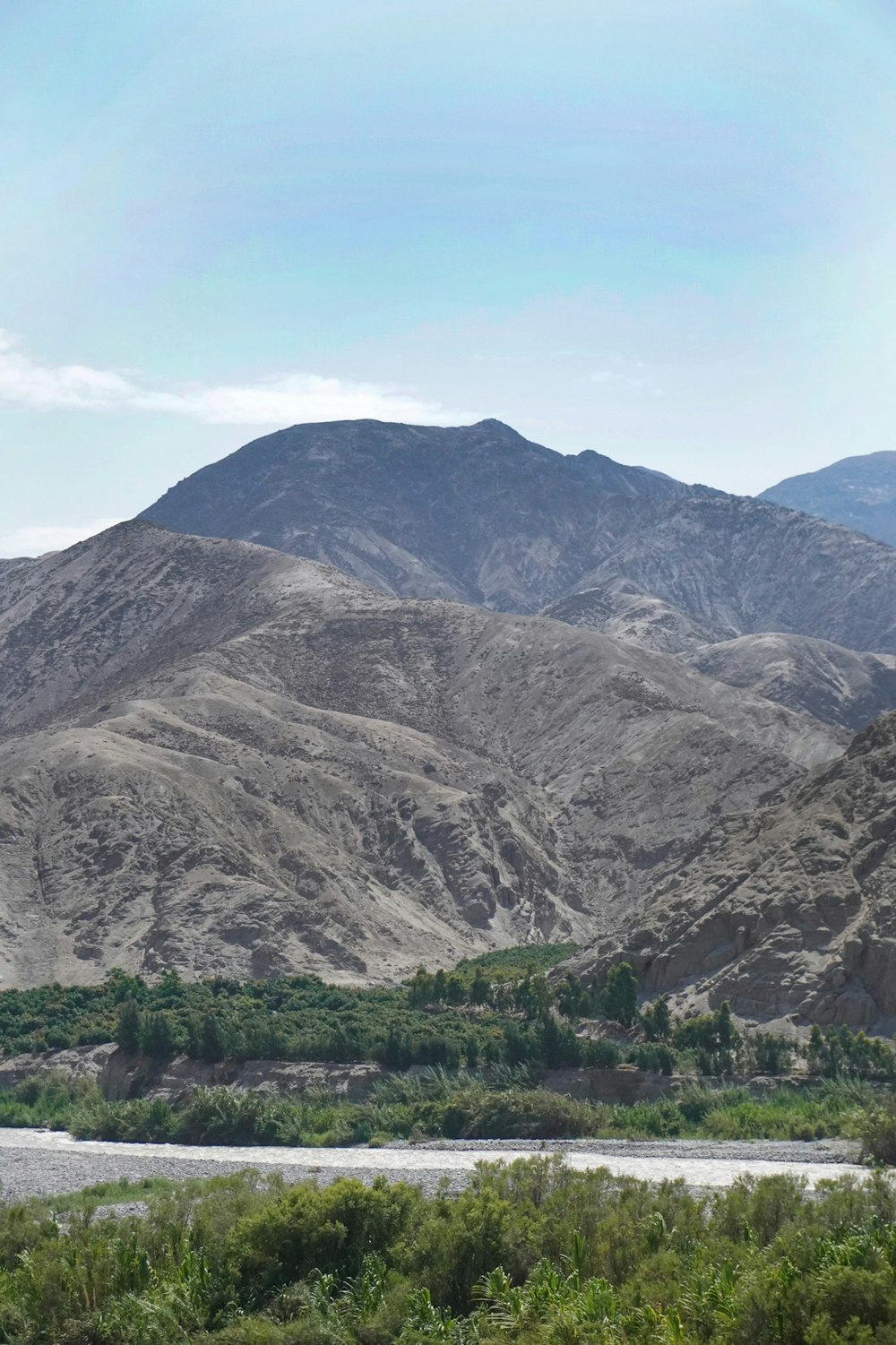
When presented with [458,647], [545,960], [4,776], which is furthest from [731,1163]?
[458,647]

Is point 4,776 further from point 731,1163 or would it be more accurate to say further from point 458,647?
point 731,1163

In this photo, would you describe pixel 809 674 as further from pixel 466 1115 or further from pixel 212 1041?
pixel 466 1115

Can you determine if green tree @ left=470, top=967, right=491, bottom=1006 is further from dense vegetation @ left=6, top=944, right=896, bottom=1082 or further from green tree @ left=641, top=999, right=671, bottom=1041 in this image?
green tree @ left=641, top=999, right=671, bottom=1041

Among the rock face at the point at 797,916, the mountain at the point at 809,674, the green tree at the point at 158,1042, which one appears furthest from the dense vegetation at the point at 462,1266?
the mountain at the point at 809,674

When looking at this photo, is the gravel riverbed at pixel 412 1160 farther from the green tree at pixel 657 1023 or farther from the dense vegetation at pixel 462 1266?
the green tree at pixel 657 1023

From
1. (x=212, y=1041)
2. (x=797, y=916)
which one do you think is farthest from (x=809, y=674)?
(x=212, y=1041)

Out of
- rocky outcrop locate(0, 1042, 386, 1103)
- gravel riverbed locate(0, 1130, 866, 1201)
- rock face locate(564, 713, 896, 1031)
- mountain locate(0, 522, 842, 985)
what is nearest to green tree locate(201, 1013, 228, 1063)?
rocky outcrop locate(0, 1042, 386, 1103)
